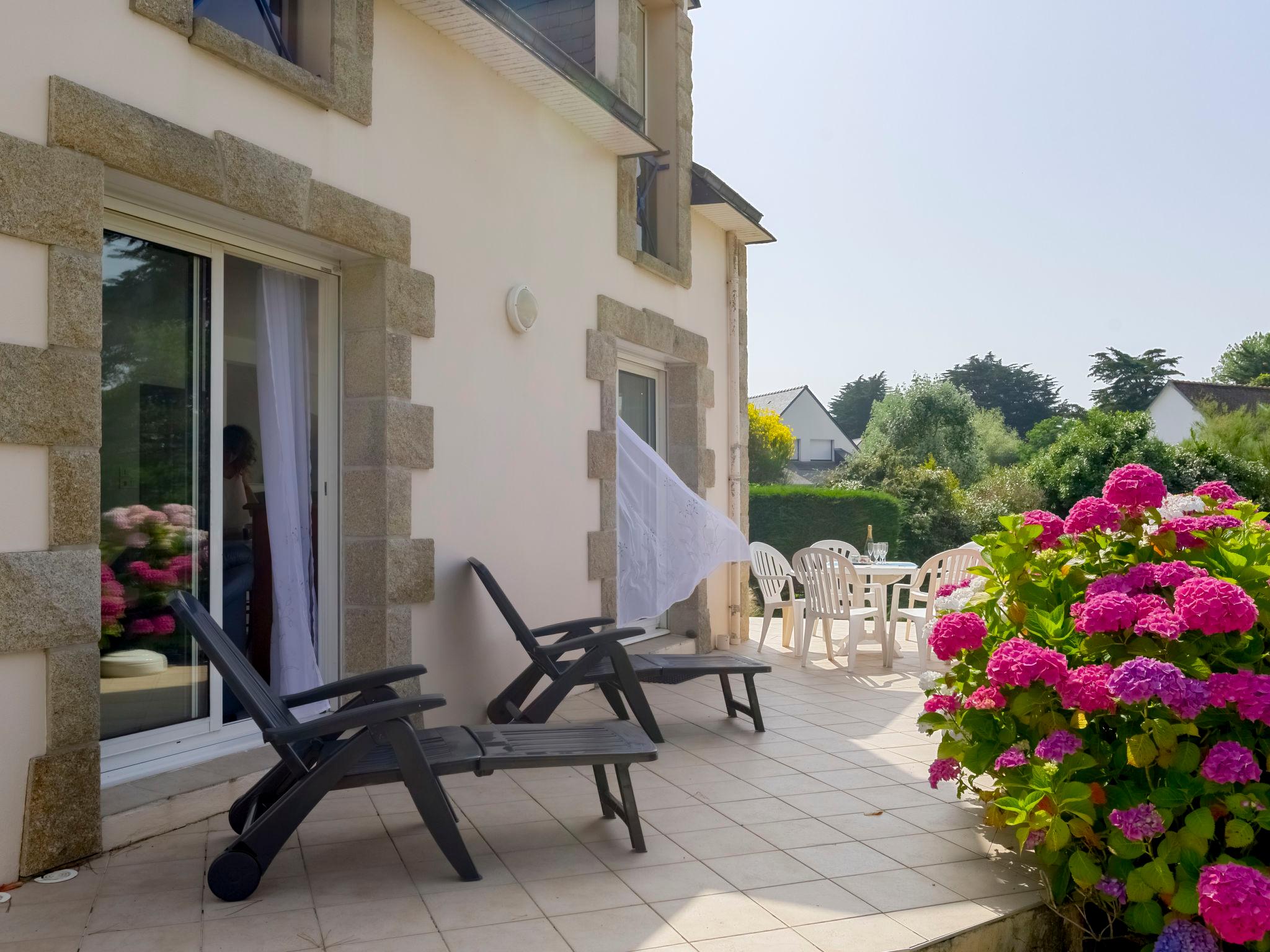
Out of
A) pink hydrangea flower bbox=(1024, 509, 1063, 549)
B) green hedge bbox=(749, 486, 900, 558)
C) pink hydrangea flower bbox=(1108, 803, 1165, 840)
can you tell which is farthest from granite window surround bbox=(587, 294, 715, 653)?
green hedge bbox=(749, 486, 900, 558)

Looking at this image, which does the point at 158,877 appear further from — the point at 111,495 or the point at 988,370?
the point at 988,370

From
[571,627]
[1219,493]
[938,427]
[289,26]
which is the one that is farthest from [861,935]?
[938,427]

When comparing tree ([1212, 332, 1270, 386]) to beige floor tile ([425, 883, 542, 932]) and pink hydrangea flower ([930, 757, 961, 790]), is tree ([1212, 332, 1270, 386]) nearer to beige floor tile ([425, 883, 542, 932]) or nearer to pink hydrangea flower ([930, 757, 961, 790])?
pink hydrangea flower ([930, 757, 961, 790])

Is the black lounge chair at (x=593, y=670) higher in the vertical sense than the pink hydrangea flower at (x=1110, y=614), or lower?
lower

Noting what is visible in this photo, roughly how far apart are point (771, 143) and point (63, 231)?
10446 millimetres

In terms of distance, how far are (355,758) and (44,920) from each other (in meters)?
0.87

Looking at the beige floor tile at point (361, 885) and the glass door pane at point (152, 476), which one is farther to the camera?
the glass door pane at point (152, 476)

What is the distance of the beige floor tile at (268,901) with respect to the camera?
2668mm

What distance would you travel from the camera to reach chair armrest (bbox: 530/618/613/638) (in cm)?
497

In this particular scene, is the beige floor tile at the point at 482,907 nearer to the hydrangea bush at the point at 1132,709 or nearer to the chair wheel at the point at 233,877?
the chair wheel at the point at 233,877

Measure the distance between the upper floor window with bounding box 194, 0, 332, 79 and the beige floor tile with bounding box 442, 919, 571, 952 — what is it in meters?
3.34

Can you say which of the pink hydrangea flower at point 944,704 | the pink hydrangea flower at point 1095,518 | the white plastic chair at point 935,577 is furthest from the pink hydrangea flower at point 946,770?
the white plastic chair at point 935,577

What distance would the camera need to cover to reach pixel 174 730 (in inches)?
143

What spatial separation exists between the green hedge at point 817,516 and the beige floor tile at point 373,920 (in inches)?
474
